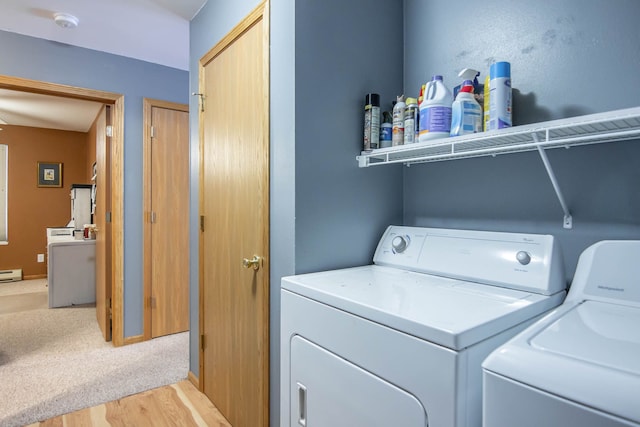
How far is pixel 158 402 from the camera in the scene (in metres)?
2.03

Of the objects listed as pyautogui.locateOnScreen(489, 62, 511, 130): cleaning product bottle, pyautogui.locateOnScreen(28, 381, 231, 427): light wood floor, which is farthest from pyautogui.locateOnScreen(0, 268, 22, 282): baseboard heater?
pyautogui.locateOnScreen(489, 62, 511, 130): cleaning product bottle

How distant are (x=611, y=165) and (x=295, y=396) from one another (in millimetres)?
1219

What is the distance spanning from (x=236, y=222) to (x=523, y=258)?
1.23 meters

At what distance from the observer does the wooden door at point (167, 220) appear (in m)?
2.94

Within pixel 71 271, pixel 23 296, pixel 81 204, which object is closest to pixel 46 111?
pixel 81 204

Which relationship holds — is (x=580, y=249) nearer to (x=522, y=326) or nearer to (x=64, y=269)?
(x=522, y=326)

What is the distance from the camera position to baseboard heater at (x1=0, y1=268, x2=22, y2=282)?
510cm

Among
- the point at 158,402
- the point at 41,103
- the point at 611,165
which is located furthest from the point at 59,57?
the point at 611,165

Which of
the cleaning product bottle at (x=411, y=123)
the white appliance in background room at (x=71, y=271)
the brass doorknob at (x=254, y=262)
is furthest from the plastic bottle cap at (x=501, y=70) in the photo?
the white appliance in background room at (x=71, y=271)

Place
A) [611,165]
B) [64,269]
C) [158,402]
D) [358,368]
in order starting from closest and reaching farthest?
[358,368] < [611,165] < [158,402] < [64,269]

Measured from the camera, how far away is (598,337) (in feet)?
2.24

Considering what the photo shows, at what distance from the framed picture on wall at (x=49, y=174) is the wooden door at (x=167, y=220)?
12.3ft

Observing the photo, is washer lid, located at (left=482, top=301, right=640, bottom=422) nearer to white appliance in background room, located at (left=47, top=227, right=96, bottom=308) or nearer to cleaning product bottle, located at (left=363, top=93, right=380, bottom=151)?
cleaning product bottle, located at (left=363, top=93, right=380, bottom=151)

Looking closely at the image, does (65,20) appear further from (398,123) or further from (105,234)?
(398,123)
